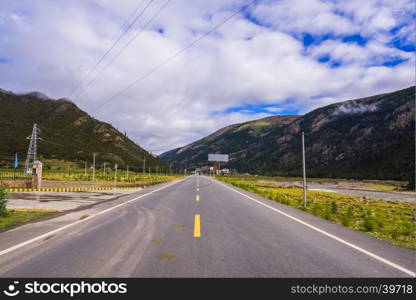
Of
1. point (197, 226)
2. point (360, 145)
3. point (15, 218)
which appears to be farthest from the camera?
point (360, 145)

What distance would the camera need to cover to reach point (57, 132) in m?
125

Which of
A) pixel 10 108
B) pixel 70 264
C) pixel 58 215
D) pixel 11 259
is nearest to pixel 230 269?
pixel 70 264

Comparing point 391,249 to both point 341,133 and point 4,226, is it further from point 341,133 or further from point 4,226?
point 341,133

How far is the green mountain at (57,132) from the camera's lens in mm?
99625

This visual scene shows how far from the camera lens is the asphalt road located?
13.3ft

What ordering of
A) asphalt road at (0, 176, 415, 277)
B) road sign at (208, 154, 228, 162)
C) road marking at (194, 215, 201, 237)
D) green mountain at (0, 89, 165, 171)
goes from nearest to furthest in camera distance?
asphalt road at (0, 176, 415, 277) < road marking at (194, 215, 201, 237) < green mountain at (0, 89, 165, 171) < road sign at (208, 154, 228, 162)

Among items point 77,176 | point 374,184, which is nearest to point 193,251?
point 77,176

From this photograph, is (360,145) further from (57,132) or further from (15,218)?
(57,132)

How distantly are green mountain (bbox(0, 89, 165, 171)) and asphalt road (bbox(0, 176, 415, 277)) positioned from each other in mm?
104085

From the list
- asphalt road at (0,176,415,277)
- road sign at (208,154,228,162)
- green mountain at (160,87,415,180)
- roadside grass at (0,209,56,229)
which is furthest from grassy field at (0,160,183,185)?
green mountain at (160,87,415,180)

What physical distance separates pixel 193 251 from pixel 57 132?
14306 cm

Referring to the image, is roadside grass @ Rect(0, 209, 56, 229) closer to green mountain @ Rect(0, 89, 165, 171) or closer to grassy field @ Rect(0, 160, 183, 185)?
grassy field @ Rect(0, 160, 183, 185)

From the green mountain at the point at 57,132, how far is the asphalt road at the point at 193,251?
104085mm

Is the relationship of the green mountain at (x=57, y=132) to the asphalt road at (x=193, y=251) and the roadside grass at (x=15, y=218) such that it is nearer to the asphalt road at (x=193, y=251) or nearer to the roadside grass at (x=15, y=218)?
the roadside grass at (x=15, y=218)
